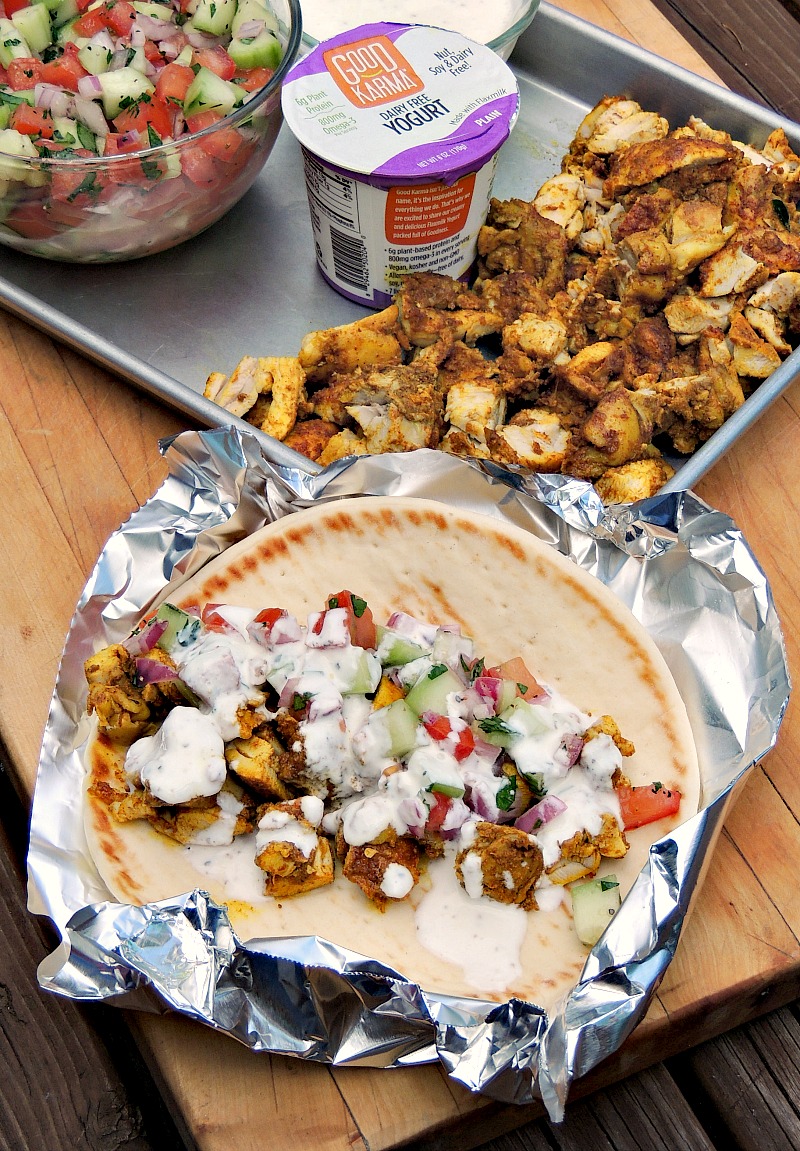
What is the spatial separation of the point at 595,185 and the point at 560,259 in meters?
0.31

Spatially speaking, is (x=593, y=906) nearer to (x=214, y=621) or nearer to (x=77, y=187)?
(x=214, y=621)

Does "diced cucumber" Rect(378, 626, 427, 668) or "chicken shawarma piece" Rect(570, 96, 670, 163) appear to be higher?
"chicken shawarma piece" Rect(570, 96, 670, 163)

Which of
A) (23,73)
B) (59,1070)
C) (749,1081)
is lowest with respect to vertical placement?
(59,1070)

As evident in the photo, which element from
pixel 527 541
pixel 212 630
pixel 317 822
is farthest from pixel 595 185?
pixel 317 822

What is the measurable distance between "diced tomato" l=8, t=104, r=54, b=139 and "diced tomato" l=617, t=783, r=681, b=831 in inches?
76.9

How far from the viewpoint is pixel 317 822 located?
179 centimetres

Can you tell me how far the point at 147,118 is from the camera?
8.28ft

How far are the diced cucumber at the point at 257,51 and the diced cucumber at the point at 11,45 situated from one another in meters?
0.49

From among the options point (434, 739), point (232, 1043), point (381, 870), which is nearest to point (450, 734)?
point (434, 739)

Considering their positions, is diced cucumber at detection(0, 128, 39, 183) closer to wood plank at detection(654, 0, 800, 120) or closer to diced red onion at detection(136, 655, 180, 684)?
diced red onion at detection(136, 655, 180, 684)

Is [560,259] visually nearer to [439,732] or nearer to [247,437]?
[247,437]

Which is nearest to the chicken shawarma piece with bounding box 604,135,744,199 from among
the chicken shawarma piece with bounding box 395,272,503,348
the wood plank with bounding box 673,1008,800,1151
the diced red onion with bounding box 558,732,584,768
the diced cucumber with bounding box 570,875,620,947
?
the chicken shawarma piece with bounding box 395,272,503,348

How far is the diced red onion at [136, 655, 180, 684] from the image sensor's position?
6.02ft

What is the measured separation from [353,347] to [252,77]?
0.79m
